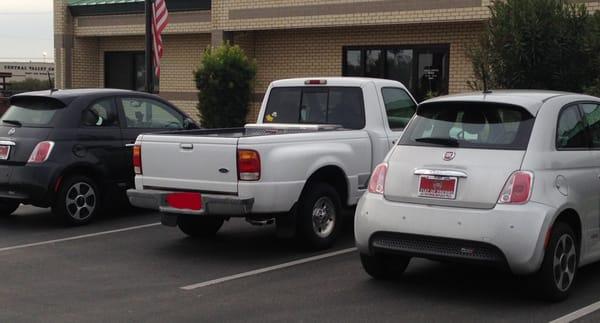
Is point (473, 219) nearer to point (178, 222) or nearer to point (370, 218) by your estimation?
point (370, 218)

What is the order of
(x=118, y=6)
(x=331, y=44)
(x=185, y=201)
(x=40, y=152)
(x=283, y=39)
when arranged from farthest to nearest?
(x=118, y=6) → (x=283, y=39) → (x=331, y=44) → (x=40, y=152) → (x=185, y=201)

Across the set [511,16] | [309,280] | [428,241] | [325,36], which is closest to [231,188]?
[309,280]

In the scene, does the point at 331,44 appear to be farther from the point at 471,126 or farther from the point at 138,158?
the point at 471,126

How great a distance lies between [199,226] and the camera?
9.13 m

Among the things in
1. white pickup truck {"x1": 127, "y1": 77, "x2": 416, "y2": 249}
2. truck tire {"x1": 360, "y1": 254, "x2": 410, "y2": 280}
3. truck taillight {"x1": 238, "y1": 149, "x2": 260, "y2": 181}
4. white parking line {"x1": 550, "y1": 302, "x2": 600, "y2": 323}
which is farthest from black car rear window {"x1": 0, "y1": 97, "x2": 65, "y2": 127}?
white parking line {"x1": 550, "y1": 302, "x2": 600, "y2": 323}

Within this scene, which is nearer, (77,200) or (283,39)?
(77,200)

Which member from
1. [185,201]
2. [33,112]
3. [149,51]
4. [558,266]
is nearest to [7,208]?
[33,112]

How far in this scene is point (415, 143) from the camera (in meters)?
6.53

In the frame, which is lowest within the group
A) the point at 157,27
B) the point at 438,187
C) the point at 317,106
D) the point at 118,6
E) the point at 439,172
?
the point at 438,187

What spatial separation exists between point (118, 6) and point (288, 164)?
16193 millimetres

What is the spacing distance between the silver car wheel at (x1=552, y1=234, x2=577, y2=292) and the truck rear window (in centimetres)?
332

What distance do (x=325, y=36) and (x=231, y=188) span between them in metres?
12.1

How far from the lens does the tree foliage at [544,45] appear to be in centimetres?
1084

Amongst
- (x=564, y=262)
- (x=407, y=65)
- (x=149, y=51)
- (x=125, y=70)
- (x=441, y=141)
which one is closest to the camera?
(x=564, y=262)
